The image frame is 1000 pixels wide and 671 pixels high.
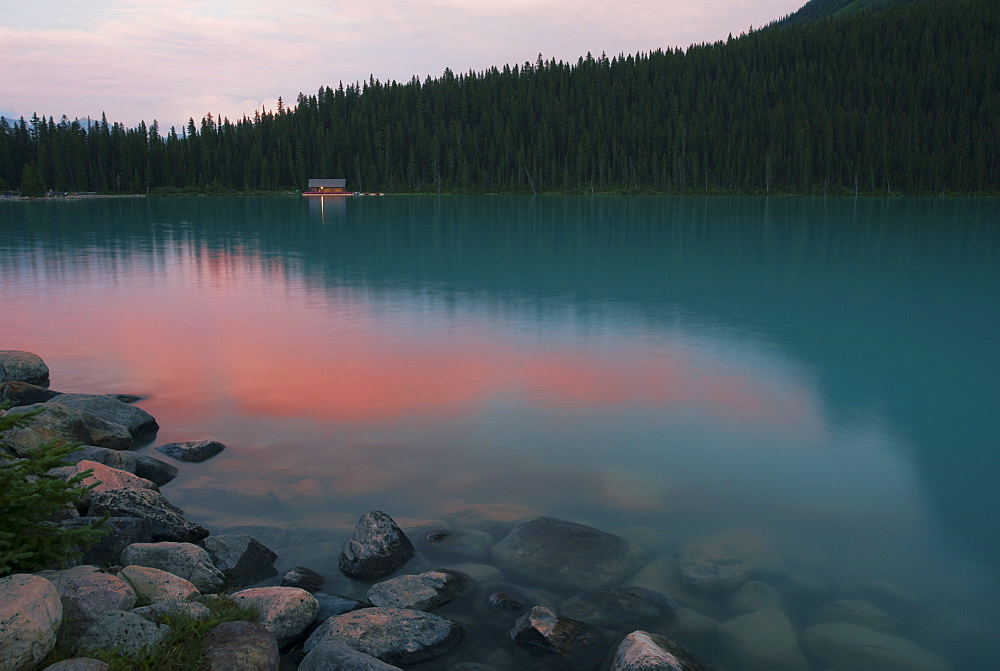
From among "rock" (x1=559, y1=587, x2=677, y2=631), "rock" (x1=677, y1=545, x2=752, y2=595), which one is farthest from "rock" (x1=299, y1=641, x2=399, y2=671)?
"rock" (x1=677, y1=545, x2=752, y2=595)

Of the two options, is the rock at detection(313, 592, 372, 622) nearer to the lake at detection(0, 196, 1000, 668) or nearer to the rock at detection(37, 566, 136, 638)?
the rock at detection(37, 566, 136, 638)

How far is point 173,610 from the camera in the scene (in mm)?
7324

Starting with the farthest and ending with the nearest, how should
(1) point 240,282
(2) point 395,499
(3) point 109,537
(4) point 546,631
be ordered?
(1) point 240,282 → (2) point 395,499 → (3) point 109,537 → (4) point 546,631

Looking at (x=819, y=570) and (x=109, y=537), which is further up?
(x=109, y=537)

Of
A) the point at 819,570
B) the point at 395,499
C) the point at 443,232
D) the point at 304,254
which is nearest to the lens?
the point at 819,570

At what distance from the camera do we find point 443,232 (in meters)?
66.4

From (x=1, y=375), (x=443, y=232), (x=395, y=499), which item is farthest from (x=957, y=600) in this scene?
(x=443, y=232)

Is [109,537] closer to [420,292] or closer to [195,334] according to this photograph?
[195,334]

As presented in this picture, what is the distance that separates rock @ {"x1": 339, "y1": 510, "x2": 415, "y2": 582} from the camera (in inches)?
383

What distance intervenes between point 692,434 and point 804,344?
9.17m

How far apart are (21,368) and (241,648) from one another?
1330 centimetres

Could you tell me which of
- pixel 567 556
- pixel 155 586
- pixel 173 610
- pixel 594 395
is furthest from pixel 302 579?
pixel 594 395

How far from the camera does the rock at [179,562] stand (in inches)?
353

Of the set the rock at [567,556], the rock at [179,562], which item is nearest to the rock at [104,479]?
the rock at [179,562]
